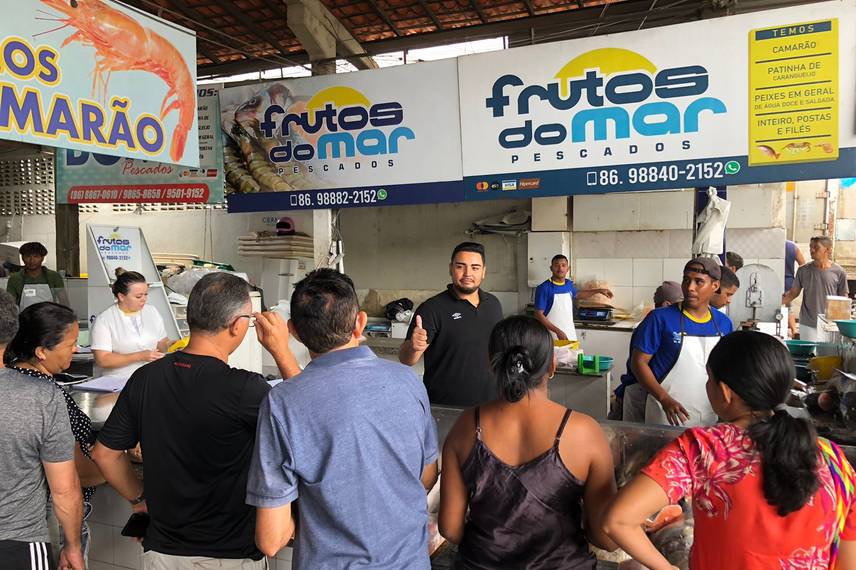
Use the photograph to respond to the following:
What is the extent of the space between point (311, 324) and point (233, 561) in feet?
2.76

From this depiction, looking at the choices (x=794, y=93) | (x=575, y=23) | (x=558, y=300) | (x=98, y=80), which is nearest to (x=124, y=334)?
(x=98, y=80)

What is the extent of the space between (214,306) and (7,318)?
61cm

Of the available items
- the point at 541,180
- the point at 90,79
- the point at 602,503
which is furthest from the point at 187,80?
the point at 602,503

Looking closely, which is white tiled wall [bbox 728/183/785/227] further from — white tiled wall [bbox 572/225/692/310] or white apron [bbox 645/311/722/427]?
white apron [bbox 645/311/722/427]

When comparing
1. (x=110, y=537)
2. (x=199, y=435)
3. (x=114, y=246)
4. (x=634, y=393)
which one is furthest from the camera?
(x=114, y=246)

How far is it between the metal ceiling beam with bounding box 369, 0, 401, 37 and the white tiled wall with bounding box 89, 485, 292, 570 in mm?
5276

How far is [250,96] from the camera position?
462 centimetres

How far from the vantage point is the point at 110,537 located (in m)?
2.65

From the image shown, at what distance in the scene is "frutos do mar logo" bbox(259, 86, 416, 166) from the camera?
4227mm

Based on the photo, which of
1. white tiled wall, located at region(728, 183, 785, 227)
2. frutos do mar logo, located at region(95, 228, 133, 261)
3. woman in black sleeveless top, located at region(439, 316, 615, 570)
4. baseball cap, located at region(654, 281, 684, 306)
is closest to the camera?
woman in black sleeveless top, located at region(439, 316, 615, 570)

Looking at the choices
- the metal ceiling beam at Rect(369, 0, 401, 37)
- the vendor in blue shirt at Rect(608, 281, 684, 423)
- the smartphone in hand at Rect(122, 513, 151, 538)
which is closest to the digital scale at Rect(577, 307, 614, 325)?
the vendor in blue shirt at Rect(608, 281, 684, 423)

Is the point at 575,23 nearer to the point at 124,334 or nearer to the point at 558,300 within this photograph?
the point at 558,300

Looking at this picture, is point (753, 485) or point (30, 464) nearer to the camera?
point (753, 485)

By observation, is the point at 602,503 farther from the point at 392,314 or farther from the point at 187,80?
the point at 392,314
